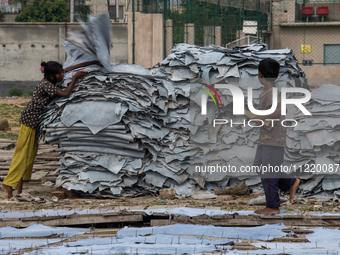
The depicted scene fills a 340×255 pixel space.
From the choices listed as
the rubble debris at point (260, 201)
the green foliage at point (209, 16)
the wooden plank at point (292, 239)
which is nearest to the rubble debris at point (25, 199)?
the rubble debris at point (260, 201)

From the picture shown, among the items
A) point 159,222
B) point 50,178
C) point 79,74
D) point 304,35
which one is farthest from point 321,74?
point 159,222

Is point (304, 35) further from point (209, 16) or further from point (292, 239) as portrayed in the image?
point (292, 239)

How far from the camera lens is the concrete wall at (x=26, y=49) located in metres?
20.6

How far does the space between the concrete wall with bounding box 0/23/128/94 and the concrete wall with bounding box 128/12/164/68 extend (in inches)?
453

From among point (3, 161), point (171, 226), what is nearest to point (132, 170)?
point (171, 226)

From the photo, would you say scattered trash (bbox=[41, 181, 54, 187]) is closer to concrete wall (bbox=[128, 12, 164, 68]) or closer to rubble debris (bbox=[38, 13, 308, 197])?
rubble debris (bbox=[38, 13, 308, 197])

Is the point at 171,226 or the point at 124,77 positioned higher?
the point at 124,77

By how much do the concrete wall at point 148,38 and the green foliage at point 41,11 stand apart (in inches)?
822

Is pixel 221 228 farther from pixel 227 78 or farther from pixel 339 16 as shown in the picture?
pixel 339 16

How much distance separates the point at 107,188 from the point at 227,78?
1.79 meters

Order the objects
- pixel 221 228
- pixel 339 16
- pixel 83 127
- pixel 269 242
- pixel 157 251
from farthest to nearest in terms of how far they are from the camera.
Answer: pixel 339 16 < pixel 83 127 < pixel 221 228 < pixel 269 242 < pixel 157 251

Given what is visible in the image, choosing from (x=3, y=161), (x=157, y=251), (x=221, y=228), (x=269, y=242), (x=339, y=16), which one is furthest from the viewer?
(x=339, y=16)

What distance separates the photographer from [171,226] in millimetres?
→ 3277

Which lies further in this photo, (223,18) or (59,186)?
(223,18)
